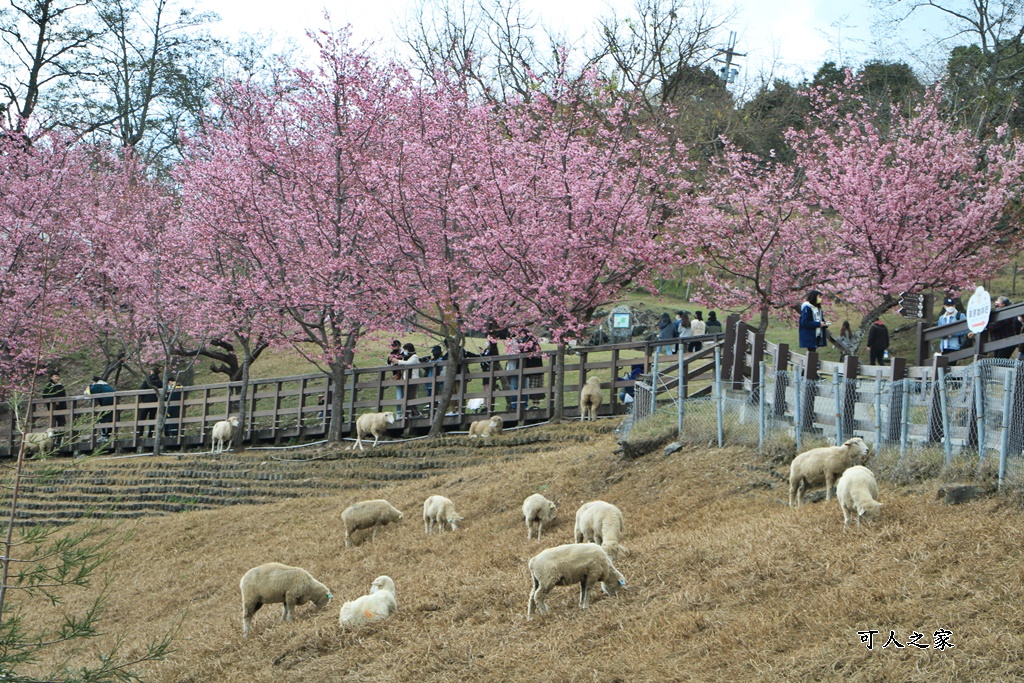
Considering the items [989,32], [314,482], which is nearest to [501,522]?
[314,482]

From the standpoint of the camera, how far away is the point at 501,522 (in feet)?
50.5

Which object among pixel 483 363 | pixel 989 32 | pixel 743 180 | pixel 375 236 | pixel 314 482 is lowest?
pixel 314 482

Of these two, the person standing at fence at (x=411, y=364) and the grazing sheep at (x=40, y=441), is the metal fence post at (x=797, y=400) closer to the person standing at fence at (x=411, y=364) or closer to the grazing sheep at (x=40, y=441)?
the grazing sheep at (x=40, y=441)

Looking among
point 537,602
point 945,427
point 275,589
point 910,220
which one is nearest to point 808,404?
point 945,427

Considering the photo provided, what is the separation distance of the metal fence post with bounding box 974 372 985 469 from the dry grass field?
71 cm

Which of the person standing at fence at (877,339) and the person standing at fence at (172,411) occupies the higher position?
the person standing at fence at (877,339)

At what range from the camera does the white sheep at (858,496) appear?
402 inches

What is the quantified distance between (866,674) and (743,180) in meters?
22.0

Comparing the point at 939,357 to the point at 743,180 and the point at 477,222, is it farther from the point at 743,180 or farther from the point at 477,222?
the point at 743,180

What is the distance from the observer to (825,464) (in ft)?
38.2

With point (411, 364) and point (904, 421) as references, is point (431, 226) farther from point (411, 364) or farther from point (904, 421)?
point (904, 421)

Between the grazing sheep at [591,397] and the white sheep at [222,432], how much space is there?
32.0 ft

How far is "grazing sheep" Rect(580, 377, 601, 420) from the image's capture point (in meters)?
22.6

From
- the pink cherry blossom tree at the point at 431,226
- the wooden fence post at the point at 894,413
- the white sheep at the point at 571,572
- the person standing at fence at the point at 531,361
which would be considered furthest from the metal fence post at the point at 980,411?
the pink cherry blossom tree at the point at 431,226
